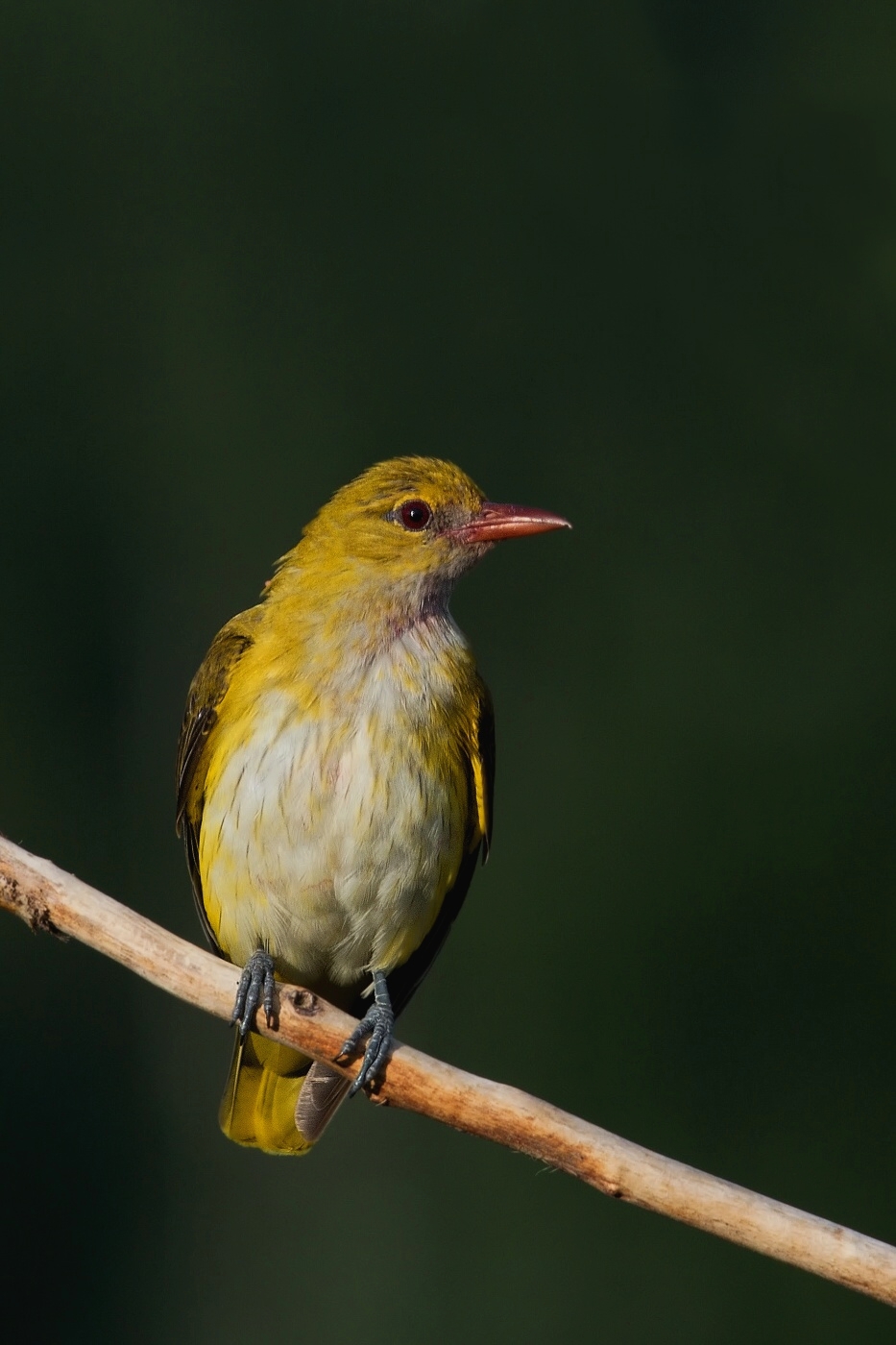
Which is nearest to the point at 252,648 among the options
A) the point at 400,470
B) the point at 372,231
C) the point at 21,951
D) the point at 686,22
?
the point at 400,470

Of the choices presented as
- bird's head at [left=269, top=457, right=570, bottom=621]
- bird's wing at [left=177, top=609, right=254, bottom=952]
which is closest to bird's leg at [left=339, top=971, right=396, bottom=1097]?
bird's wing at [left=177, top=609, right=254, bottom=952]

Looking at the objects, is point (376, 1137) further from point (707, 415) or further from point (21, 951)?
point (707, 415)

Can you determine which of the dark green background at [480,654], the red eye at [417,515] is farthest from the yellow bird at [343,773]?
the dark green background at [480,654]

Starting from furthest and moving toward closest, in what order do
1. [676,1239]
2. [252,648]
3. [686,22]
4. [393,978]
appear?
[686,22], [676,1239], [393,978], [252,648]

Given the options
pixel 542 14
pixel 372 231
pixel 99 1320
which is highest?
pixel 542 14

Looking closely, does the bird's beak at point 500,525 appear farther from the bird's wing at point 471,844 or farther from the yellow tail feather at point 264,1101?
the yellow tail feather at point 264,1101

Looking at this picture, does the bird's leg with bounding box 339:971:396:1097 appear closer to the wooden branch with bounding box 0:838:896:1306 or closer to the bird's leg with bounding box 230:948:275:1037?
the wooden branch with bounding box 0:838:896:1306
